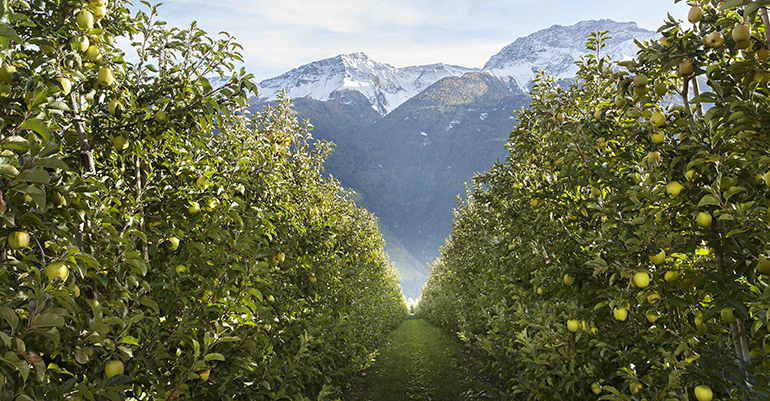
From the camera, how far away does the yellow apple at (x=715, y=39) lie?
189 cm

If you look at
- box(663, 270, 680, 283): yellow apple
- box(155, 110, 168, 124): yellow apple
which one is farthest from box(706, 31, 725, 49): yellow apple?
box(155, 110, 168, 124): yellow apple

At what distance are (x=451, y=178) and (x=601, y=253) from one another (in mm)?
178716

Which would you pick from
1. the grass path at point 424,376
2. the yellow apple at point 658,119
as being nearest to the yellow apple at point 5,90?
the yellow apple at point 658,119

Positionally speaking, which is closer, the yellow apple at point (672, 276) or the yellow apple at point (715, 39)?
the yellow apple at point (715, 39)

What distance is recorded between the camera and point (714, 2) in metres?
2.03

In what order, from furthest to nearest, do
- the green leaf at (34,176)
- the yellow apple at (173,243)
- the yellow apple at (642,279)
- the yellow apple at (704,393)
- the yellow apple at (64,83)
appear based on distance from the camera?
the yellow apple at (173,243) → the yellow apple at (642,279) → the yellow apple at (704,393) → the yellow apple at (64,83) → the green leaf at (34,176)

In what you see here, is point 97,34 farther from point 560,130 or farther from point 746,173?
point 746,173

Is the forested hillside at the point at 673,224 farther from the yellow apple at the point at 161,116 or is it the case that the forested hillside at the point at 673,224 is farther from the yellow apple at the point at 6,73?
the yellow apple at the point at 6,73

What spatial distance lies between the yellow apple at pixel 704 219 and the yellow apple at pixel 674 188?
0.51ft

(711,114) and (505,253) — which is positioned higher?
(711,114)

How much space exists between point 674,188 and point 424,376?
335 inches

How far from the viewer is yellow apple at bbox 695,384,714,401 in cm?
187

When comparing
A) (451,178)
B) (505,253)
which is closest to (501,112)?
(451,178)

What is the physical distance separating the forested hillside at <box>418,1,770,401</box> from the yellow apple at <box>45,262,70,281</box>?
2907 millimetres
